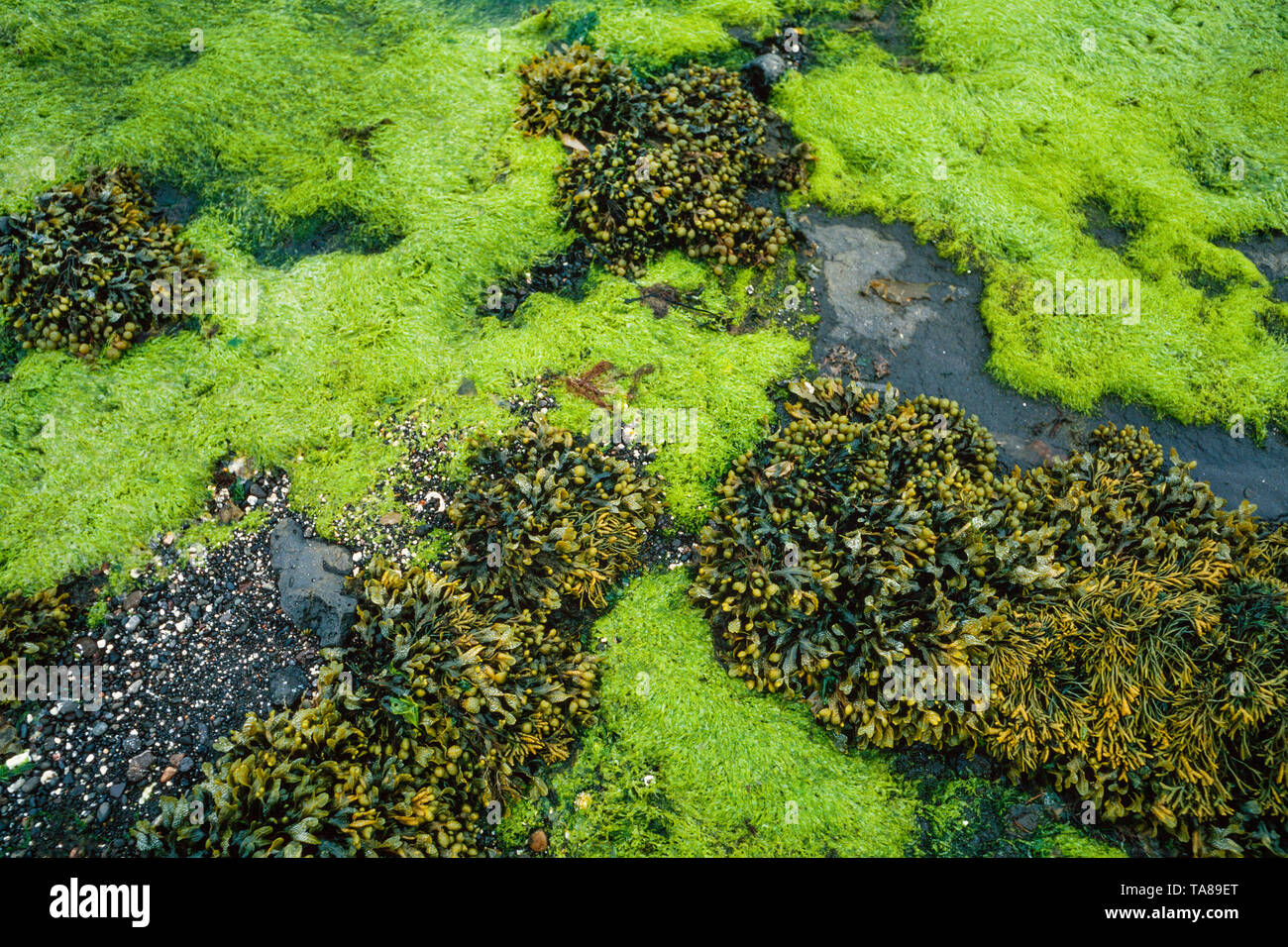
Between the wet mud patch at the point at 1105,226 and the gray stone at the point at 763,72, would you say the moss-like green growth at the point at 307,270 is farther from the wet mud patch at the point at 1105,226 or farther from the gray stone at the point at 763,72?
the wet mud patch at the point at 1105,226

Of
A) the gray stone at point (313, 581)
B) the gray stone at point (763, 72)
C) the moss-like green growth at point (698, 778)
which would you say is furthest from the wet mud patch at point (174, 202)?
the gray stone at point (763, 72)

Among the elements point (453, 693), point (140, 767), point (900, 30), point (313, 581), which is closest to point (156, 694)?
point (140, 767)

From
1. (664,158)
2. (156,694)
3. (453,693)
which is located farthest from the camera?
(664,158)

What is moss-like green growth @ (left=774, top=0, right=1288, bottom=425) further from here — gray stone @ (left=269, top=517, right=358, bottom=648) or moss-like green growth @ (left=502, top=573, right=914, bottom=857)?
gray stone @ (left=269, top=517, right=358, bottom=648)

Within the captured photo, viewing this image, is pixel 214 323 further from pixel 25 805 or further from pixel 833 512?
pixel 833 512

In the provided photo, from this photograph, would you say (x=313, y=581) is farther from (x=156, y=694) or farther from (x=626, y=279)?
(x=626, y=279)
